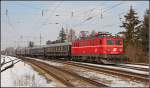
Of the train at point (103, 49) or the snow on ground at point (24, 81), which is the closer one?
the snow on ground at point (24, 81)

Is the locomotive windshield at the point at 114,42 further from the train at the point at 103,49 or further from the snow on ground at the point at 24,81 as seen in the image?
the snow on ground at the point at 24,81

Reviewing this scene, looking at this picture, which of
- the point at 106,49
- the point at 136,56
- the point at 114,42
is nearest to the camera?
the point at 106,49

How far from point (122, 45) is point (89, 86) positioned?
18.7 m

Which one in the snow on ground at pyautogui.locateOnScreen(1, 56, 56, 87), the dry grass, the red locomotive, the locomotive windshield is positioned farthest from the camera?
the dry grass

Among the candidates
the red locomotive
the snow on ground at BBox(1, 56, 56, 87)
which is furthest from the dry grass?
the snow on ground at BBox(1, 56, 56, 87)

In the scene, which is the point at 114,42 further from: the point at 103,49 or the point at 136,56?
the point at 136,56

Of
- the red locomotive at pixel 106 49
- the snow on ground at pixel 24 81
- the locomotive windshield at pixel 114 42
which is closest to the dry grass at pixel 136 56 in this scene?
the red locomotive at pixel 106 49

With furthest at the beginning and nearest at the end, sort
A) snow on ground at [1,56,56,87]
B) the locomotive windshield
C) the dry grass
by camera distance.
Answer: the dry grass, the locomotive windshield, snow on ground at [1,56,56,87]

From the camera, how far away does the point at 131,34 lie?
62.3m

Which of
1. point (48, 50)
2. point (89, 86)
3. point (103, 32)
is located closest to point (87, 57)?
point (103, 32)

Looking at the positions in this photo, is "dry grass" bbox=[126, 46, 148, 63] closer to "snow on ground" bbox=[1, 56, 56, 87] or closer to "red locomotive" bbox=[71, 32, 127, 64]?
"red locomotive" bbox=[71, 32, 127, 64]

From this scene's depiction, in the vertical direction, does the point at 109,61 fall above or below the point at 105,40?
below

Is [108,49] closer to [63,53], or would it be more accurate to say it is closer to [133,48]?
[133,48]

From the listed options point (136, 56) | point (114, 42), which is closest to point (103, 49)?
point (114, 42)
